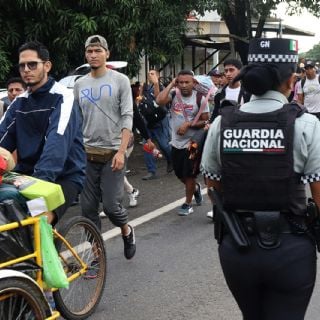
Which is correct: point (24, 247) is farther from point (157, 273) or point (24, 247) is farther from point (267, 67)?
point (157, 273)

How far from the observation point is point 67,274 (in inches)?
152

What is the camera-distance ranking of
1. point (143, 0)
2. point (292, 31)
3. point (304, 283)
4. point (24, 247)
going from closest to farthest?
point (304, 283) → point (24, 247) → point (143, 0) → point (292, 31)

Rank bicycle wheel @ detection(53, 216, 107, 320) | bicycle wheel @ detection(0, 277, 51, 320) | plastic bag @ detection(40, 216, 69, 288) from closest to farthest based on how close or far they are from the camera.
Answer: bicycle wheel @ detection(0, 277, 51, 320), plastic bag @ detection(40, 216, 69, 288), bicycle wheel @ detection(53, 216, 107, 320)

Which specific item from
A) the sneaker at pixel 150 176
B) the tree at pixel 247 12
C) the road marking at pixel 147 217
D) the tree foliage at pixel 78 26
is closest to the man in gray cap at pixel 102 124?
Answer: the road marking at pixel 147 217

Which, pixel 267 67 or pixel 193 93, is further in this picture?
pixel 193 93

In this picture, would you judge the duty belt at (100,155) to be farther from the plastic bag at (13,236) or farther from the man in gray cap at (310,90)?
the man in gray cap at (310,90)

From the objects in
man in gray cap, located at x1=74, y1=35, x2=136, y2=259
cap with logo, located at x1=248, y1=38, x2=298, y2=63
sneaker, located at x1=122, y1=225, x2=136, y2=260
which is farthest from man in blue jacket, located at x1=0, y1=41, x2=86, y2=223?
cap with logo, located at x1=248, y1=38, x2=298, y2=63

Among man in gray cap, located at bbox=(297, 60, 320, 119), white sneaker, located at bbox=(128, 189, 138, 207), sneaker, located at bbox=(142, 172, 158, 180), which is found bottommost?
sneaker, located at bbox=(142, 172, 158, 180)

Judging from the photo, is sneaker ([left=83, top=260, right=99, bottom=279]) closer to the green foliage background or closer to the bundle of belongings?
the bundle of belongings

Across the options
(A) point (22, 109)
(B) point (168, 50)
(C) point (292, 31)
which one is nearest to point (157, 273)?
(A) point (22, 109)

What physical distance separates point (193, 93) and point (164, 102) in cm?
40

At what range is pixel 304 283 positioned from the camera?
8.14ft

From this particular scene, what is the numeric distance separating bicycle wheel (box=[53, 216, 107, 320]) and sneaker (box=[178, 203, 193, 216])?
278 centimetres

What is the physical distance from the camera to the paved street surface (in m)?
4.18
